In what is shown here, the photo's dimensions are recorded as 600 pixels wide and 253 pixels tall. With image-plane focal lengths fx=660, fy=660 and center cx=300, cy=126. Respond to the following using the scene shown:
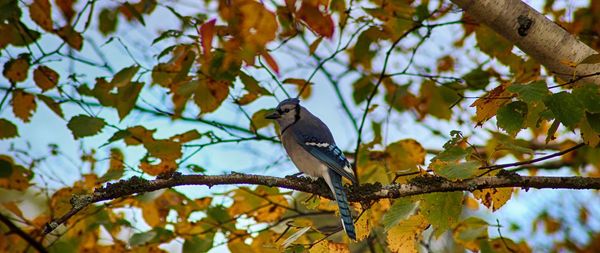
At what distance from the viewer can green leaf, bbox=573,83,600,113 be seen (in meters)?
1.82

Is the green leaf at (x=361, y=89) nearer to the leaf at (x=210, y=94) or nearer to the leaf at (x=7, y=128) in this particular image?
the leaf at (x=210, y=94)

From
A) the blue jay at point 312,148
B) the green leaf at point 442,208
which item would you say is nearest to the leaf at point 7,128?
the blue jay at point 312,148

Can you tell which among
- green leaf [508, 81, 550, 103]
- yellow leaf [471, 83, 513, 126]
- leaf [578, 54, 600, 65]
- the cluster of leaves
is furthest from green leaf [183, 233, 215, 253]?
leaf [578, 54, 600, 65]

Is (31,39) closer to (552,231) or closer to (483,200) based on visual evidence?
(483,200)

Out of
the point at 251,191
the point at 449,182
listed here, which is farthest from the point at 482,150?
the point at 449,182

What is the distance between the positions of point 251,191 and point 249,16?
1469 millimetres

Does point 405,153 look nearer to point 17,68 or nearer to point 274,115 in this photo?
point 274,115

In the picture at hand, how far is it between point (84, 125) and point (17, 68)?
1.68 ft

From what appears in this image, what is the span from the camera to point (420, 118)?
441 centimetres

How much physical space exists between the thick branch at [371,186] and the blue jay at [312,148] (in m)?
0.30

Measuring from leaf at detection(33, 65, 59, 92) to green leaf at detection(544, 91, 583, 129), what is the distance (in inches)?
92.4

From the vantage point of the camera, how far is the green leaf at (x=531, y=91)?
175cm

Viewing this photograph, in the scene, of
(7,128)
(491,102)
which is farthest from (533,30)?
(7,128)

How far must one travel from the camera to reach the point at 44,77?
3.23m
